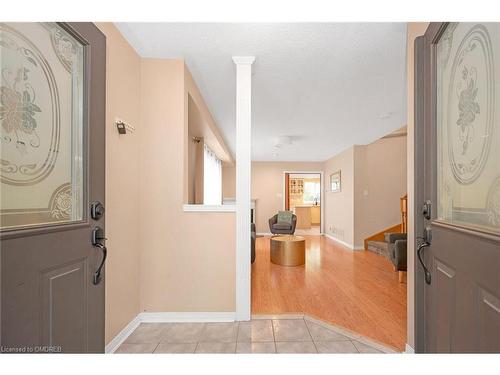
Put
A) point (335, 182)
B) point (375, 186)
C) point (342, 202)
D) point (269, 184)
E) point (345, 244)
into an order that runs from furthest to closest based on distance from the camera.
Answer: point (269, 184) → point (335, 182) → point (342, 202) → point (345, 244) → point (375, 186)

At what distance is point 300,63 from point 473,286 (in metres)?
2.07

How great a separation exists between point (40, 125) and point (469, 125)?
5.82ft

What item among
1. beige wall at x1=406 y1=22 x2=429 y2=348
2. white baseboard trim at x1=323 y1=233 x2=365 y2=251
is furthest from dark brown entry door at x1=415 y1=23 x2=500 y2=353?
white baseboard trim at x1=323 y1=233 x2=365 y2=251

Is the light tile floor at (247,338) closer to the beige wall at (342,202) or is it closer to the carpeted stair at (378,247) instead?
the carpeted stair at (378,247)

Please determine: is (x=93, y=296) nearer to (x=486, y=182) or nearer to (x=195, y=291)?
(x=195, y=291)

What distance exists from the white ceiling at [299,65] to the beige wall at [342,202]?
1.88 meters

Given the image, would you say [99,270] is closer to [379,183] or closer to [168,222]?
[168,222]

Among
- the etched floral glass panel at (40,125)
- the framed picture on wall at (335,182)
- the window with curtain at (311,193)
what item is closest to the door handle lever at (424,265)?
the etched floral glass panel at (40,125)

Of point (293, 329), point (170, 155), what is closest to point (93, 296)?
point (170, 155)

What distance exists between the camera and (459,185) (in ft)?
3.29

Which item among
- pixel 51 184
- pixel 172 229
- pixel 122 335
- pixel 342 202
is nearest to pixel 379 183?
pixel 342 202

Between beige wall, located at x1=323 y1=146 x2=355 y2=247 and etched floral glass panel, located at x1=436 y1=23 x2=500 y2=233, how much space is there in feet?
15.3

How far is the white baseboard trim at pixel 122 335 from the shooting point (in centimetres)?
162

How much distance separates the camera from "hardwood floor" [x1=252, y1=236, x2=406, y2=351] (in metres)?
2.01
